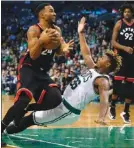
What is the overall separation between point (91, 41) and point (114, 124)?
12.1 m

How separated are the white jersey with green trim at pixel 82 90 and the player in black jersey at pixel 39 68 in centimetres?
22

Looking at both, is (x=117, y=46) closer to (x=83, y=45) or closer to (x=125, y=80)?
(x=125, y=80)

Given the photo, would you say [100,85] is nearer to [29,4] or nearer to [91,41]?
[91,41]

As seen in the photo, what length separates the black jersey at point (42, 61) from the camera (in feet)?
17.7

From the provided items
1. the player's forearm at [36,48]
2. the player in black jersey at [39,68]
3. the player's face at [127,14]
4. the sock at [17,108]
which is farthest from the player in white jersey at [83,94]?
the player's face at [127,14]

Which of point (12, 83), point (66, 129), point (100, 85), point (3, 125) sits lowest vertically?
point (12, 83)

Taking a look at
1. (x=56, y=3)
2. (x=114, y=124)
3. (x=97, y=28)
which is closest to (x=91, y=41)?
(x=97, y=28)

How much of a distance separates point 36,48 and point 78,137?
1615 mm

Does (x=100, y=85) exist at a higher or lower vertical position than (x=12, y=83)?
higher

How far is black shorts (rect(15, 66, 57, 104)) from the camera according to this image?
5.24m

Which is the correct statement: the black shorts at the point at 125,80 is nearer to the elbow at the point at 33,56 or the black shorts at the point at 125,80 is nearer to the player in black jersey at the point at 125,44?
the player in black jersey at the point at 125,44

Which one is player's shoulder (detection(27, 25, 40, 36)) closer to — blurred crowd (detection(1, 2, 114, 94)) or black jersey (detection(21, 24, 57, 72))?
black jersey (detection(21, 24, 57, 72))

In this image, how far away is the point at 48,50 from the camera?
212 inches

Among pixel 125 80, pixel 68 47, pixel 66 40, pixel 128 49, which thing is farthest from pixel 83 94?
pixel 66 40
